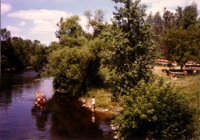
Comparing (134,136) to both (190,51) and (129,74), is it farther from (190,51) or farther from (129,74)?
(190,51)

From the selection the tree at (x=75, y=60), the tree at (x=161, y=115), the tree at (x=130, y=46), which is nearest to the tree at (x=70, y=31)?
the tree at (x=75, y=60)

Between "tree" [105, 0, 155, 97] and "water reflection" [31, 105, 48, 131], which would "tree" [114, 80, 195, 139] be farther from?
"water reflection" [31, 105, 48, 131]

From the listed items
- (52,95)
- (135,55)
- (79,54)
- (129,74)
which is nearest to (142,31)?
(135,55)

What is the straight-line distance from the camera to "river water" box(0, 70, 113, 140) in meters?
28.1

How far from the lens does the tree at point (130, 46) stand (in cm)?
3086

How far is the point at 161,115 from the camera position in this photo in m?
22.7

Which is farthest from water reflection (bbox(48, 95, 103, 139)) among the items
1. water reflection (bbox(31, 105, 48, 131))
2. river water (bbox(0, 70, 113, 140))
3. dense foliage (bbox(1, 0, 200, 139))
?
dense foliage (bbox(1, 0, 200, 139))

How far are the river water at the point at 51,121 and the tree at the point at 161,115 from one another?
4.76 m

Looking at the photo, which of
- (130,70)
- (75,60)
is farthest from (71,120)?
(75,60)

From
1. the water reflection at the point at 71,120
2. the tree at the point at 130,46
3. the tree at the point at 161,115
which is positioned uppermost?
the tree at the point at 130,46

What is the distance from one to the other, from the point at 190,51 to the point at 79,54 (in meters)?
22.7

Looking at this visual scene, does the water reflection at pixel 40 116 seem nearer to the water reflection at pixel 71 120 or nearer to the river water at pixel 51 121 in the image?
the river water at pixel 51 121

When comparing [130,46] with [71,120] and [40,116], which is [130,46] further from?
[40,116]

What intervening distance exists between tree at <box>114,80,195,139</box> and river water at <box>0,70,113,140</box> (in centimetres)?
476
